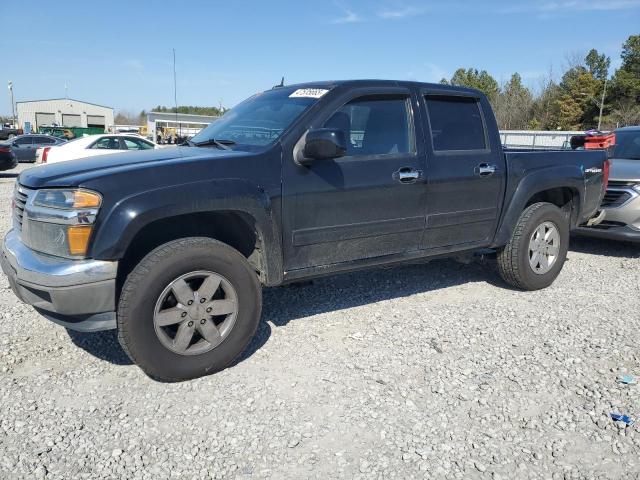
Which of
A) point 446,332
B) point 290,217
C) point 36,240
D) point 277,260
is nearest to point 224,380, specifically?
point 277,260

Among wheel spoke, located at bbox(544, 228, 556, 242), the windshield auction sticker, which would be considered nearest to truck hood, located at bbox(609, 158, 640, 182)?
wheel spoke, located at bbox(544, 228, 556, 242)

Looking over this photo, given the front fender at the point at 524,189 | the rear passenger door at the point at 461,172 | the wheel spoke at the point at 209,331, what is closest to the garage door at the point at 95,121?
the rear passenger door at the point at 461,172

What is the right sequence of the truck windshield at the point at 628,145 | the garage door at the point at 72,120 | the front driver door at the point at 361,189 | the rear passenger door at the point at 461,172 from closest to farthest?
the front driver door at the point at 361,189 < the rear passenger door at the point at 461,172 < the truck windshield at the point at 628,145 < the garage door at the point at 72,120

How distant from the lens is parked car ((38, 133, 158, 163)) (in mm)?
13359

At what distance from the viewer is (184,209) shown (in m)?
3.09

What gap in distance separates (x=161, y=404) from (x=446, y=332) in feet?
7.34

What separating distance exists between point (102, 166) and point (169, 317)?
3.42 ft

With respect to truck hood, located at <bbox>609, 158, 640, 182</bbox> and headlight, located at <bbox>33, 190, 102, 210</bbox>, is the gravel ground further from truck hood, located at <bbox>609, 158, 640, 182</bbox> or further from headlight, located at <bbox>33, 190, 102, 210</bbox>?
truck hood, located at <bbox>609, 158, 640, 182</bbox>

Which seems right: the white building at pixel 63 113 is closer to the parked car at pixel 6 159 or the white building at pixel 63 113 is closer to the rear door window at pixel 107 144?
the parked car at pixel 6 159

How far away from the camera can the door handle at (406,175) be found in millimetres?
3928

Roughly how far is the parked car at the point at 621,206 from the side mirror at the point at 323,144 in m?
4.60

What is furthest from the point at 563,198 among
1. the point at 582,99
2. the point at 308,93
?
the point at 582,99

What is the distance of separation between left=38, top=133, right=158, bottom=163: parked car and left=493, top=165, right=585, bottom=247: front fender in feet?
34.8

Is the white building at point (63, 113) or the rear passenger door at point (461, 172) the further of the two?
the white building at point (63, 113)
